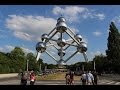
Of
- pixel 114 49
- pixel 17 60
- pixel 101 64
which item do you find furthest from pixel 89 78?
pixel 17 60

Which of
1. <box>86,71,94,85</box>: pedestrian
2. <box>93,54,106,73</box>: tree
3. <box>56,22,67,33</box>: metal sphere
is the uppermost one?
<box>56,22,67,33</box>: metal sphere

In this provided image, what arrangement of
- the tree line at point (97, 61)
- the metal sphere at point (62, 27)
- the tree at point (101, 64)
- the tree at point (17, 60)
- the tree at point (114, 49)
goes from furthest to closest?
the tree at point (101, 64)
the tree at point (17, 60)
the tree at point (114, 49)
the tree line at point (97, 61)
the metal sphere at point (62, 27)

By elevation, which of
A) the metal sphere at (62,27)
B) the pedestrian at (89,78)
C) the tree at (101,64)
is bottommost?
the pedestrian at (89,78)

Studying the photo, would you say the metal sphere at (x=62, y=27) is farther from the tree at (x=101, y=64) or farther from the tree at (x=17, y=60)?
the tree at (x=101, y=64)

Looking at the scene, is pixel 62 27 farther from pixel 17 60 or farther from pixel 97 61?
pixel 17 60

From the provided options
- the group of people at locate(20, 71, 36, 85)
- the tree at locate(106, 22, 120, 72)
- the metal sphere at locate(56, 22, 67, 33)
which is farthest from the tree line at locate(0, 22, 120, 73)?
the group of people at locate(20, 71, 36, 85)

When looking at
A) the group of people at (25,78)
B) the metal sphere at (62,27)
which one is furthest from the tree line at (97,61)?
the group of people at (25,78)

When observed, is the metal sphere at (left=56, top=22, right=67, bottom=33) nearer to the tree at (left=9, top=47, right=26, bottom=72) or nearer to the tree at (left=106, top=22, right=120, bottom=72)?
the tree at (left=106, top=22, right=120, bottom=72)

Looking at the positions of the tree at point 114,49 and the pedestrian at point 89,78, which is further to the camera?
the tree at point 114,49

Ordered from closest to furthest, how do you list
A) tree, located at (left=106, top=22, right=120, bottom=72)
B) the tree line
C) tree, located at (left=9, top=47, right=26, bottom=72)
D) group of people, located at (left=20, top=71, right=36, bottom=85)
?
group of people, located at (left=20, top=71, right=36, bottom=85), the tree line, tree, located at (left=106, top=22, right=120, bottom=72), tree, located at (left=9, top=47, right=26, bottom=72)

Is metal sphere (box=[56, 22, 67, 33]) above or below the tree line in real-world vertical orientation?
above

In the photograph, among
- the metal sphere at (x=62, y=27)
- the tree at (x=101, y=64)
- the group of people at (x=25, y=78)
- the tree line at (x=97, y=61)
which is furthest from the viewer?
the tree at (x=101, y=64)
